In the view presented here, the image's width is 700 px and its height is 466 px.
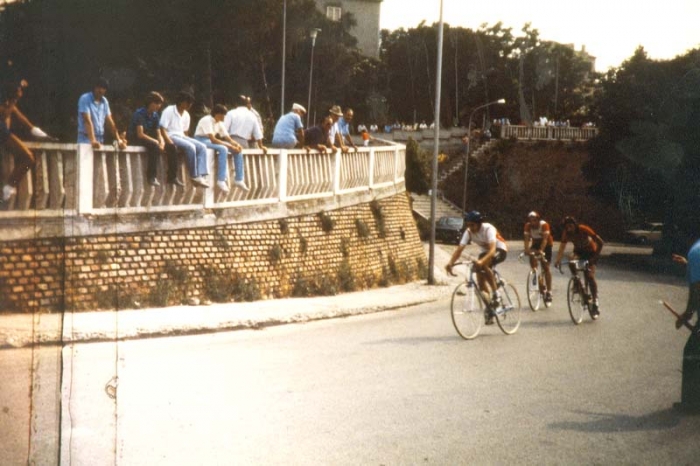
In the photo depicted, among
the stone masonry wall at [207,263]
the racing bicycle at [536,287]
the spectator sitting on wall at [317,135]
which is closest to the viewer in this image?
the stone masonry wall at [207,263]

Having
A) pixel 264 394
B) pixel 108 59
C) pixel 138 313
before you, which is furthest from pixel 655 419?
pixel 108 59

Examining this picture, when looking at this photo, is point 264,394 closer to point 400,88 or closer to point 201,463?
point 201,463

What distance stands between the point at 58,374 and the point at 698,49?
Result: 900 centimetres

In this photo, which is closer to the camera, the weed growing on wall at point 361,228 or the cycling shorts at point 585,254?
the cycling shorts at point 585,254

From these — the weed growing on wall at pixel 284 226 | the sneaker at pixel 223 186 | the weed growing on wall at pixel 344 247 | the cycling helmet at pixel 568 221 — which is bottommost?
the weed growing on wall at pixel 344 247

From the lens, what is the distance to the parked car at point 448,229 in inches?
1753

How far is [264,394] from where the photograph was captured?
30.5 feet

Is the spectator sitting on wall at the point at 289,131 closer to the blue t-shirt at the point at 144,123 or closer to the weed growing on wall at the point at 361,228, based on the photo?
the weed growing on wall at the point at 361,228

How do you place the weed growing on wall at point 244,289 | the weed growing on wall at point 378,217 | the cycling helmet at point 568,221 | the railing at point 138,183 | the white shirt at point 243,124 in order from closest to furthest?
the railing at point 138,183 → the cycling helmet at point 568,221 → the weed growing on wall at point 244,289 → the white shirt at point 243,124 → the weed growing on wall at point 378,217

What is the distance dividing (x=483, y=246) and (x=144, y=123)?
5471 mm

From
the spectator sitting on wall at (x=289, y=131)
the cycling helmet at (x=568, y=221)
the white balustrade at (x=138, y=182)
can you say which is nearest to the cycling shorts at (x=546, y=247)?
the cycling helmet at (x=568, y=221)

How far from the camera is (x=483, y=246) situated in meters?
14.4

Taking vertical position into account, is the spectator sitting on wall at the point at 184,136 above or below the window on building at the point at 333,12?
below

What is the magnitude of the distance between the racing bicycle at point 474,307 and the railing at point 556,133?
2665 mm
